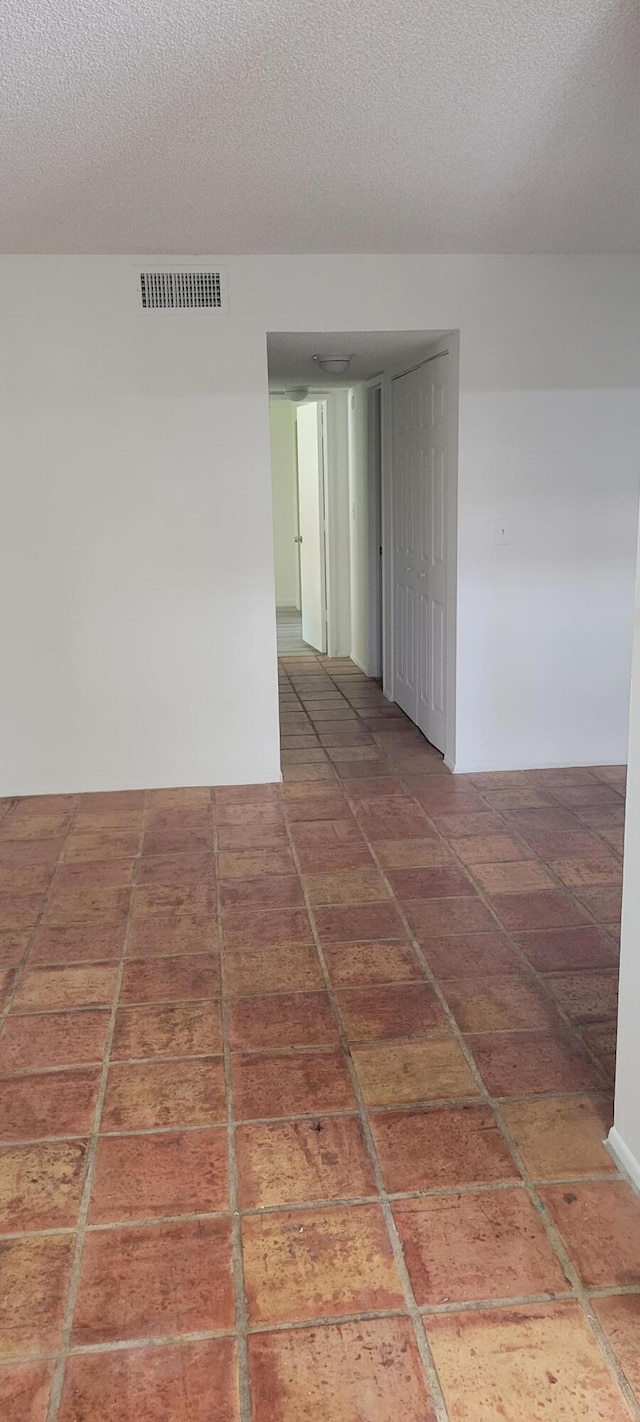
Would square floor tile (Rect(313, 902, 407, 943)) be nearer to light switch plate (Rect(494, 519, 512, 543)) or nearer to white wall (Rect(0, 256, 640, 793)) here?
white wall (Rect(0, 256, 640, 793))

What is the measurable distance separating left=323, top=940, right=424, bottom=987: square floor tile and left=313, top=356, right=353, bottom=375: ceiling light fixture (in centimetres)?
339

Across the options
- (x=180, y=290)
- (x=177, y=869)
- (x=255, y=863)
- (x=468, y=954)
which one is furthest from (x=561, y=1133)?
(x=180, y=290)

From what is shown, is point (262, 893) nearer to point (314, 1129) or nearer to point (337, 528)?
point (314, 1129)

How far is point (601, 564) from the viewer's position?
15.8 ft

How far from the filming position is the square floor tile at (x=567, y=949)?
300 centimetres

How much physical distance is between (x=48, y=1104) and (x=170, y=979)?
649 millimetres

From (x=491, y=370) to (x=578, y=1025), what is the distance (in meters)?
3.09

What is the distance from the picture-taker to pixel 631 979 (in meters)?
2.04

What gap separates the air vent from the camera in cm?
430

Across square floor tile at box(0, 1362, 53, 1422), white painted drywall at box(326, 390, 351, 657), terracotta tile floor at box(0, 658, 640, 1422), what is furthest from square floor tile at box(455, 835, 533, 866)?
white painted drywall at box(326, 390, 351, 657)

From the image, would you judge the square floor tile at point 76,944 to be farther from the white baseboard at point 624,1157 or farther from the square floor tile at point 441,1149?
the white baseboard at point 624,1157

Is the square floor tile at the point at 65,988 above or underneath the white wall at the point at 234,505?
underneath

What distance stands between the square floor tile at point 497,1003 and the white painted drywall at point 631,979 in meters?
0.54

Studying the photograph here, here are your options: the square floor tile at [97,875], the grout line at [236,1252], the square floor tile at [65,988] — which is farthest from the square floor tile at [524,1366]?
the square floor tile at [97,875]
